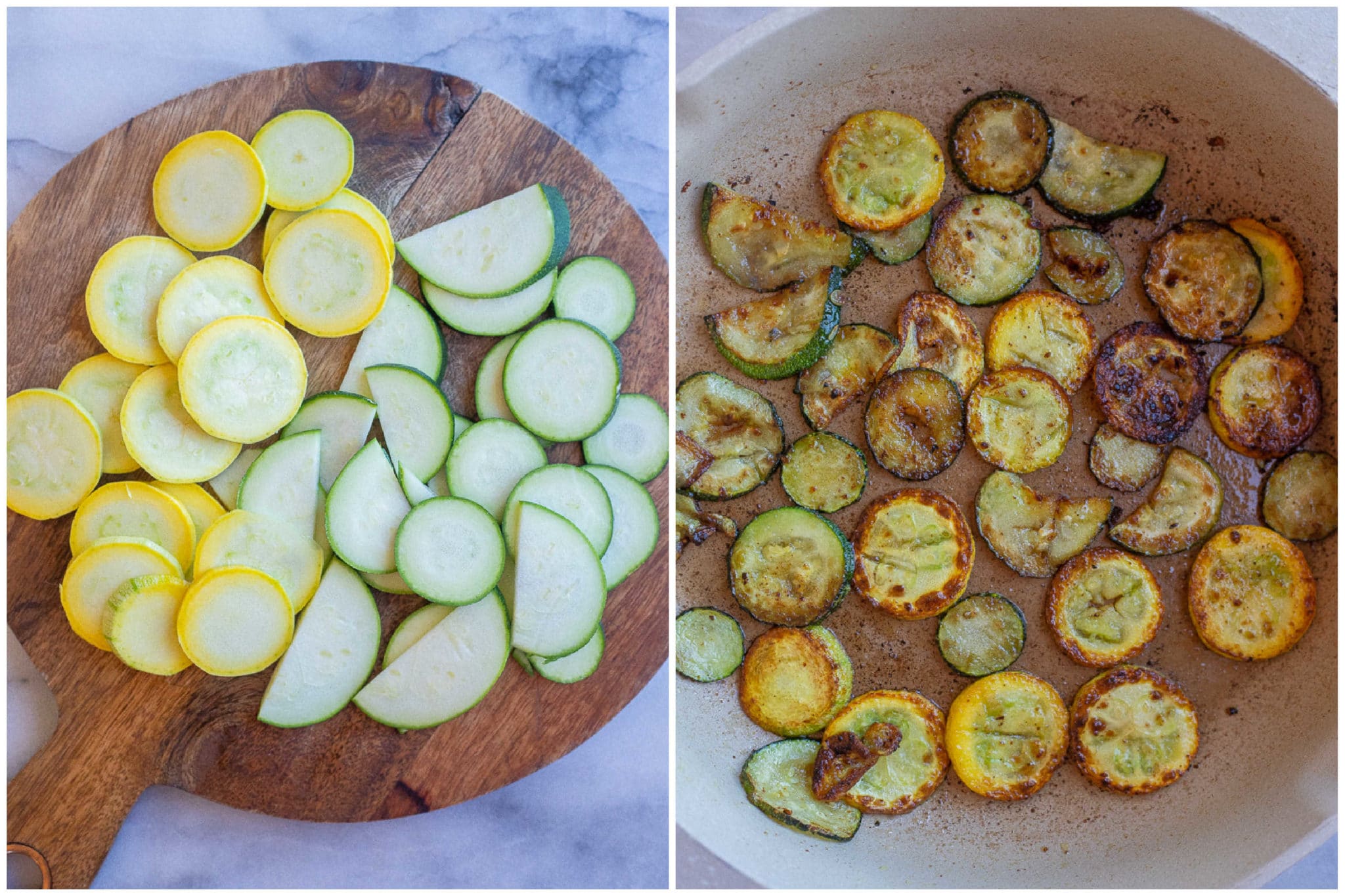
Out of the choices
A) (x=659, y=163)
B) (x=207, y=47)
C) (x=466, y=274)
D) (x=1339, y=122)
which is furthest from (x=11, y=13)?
(x=1339, y=122)

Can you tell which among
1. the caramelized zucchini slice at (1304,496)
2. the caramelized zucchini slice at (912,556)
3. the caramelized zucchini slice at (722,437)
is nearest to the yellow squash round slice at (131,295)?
the caramelized zucchini slice at (722,437)

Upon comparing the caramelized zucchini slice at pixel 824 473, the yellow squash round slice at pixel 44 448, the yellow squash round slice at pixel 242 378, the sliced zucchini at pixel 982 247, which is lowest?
the yellow squash round slice at pixel 44 448

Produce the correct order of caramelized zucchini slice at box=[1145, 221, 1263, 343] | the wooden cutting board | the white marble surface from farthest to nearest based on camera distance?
1. caramelized zucchini slice at box=[1145, 221, 1263, 343]
2. the wooden cutting board
3. the white marble surface

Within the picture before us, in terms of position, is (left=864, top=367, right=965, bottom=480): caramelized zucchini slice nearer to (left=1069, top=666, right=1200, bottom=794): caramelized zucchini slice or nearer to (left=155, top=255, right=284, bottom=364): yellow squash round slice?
(left=1069, top=666, right=1200, bottom=794): caramelized zucchini slice

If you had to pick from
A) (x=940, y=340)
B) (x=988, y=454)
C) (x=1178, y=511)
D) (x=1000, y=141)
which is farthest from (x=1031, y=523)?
(x=1000, y=141)

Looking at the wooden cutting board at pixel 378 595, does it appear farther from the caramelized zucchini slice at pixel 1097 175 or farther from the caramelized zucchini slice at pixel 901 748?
the caramelized zucchini slice at pixel 1097 175

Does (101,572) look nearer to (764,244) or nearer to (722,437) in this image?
(722,437)

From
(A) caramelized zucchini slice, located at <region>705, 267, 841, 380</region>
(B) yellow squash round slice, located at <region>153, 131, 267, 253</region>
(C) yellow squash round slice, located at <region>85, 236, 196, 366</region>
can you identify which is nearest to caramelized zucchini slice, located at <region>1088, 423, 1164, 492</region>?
(A) caramelized zucchini slice, located at <region>705, 267, 841, 380</region>

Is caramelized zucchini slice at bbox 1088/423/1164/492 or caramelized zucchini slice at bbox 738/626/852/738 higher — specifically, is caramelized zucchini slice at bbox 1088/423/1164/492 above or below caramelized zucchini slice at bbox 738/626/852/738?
above
